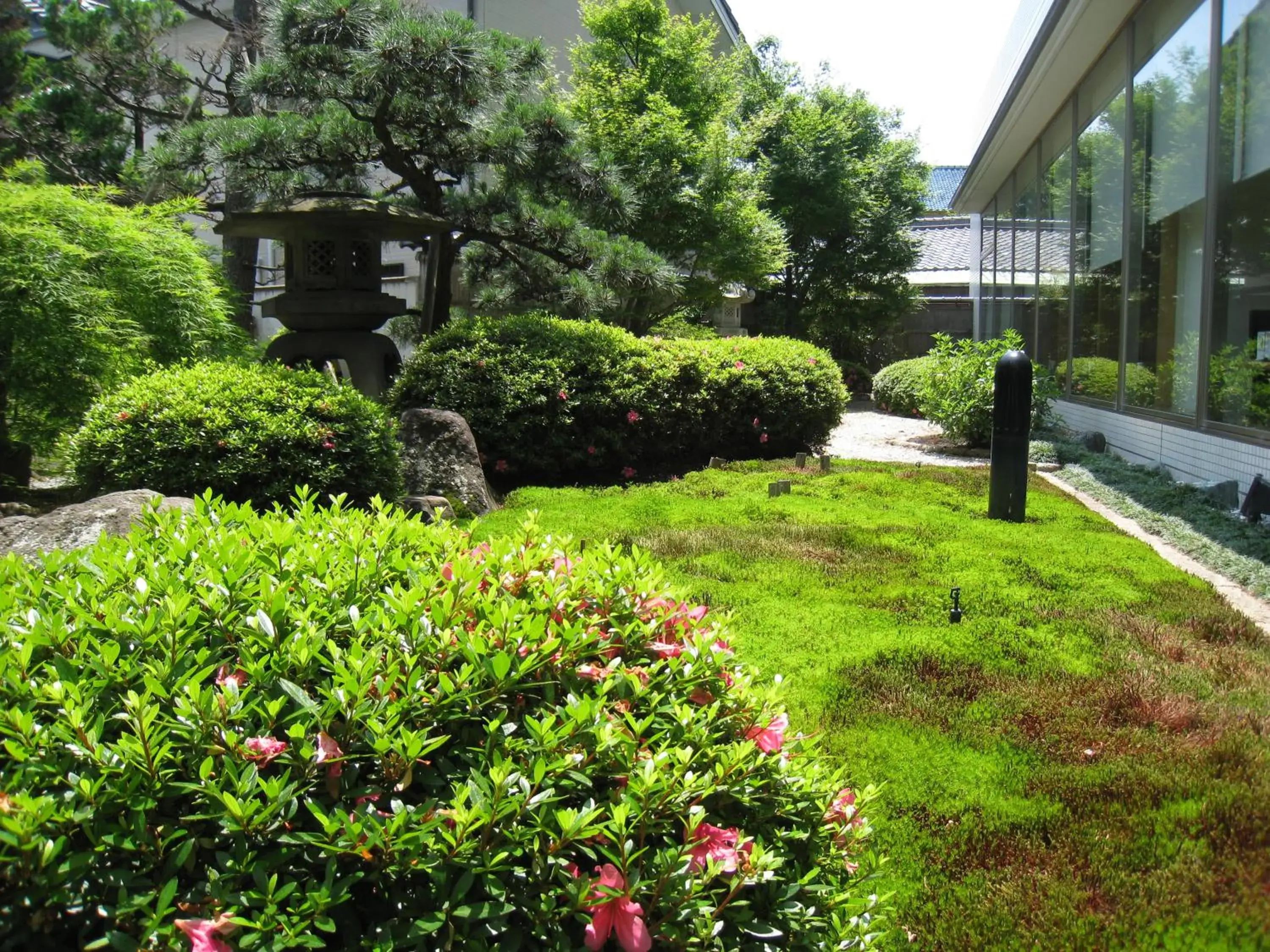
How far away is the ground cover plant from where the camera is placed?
214cm

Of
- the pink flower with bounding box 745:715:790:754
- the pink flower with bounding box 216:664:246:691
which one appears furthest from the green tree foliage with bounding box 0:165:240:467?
the pink flower with bounding box 745:715:790:754

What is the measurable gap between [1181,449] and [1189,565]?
239 cm

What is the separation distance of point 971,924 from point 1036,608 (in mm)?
2349

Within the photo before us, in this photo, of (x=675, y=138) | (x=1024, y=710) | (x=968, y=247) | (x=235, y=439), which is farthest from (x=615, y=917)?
(x=968, y=247)

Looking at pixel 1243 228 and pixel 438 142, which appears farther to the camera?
pixel 438 142

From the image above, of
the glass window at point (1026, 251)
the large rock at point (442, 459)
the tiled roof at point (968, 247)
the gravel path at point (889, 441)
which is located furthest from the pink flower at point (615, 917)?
the glass window at point (1026, 251)

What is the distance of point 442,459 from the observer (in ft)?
22.3

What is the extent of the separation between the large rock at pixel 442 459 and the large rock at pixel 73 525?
2884 millimetres

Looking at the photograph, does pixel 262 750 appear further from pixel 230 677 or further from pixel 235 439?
pixel 235 439

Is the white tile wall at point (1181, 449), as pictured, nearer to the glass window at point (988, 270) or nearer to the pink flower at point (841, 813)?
the pink flower at point (841, 813)

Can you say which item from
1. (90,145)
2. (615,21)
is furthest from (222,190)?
(615,21)

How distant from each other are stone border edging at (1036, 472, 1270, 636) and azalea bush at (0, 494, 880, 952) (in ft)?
10.4

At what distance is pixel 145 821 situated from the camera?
1275 mm

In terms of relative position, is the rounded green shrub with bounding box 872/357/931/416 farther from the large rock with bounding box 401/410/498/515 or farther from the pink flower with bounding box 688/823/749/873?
the pink flower with bounding box 688/823/749/873
